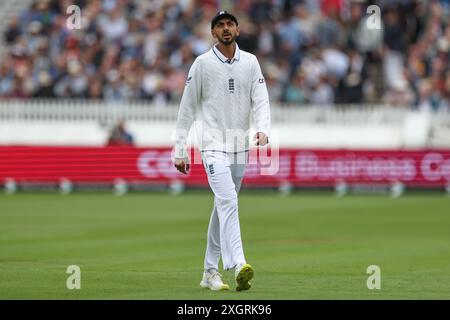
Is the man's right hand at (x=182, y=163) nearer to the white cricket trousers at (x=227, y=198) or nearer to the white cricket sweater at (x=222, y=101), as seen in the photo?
the white cricket sweater at (x=222, y=101)

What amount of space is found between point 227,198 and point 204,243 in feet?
20.8

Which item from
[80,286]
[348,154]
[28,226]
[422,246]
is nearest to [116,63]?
[348,154]

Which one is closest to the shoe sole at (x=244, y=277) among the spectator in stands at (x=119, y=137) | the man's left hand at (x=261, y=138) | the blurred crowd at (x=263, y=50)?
the man's left hand at (x=261, y=138)

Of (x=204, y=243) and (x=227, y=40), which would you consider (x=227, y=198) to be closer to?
(x=227, y=40)

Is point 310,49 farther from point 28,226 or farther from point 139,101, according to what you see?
point 28,226

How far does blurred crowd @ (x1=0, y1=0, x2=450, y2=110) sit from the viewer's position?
34969 millimetres

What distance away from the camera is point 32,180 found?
31859mm

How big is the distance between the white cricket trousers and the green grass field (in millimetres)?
416

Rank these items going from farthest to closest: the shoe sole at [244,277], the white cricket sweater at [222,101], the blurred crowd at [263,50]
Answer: the blurred crowd at [263,50], the white cricket sweater at [222,101], the shoe sole at [244,277]

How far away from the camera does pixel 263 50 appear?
35.9 metres

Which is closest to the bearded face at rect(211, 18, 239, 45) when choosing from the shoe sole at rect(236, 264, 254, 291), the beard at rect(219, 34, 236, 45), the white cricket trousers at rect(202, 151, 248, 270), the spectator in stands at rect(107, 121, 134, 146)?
the beard at rect(219, 34, 236, 45)

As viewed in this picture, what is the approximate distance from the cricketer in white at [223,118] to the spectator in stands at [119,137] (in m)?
19.8

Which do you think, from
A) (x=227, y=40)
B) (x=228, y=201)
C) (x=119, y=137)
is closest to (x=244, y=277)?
(x=228, y=201)

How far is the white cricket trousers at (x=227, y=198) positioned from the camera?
13.0 m
